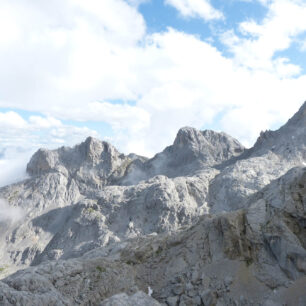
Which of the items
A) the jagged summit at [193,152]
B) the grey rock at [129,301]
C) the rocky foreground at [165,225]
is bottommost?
the grey rock at [129,301]

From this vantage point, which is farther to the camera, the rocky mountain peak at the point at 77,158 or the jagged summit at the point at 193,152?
the rocky mountain peak at the point at 77,158

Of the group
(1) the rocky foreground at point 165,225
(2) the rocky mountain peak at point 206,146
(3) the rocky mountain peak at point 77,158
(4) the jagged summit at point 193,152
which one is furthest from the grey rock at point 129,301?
(3) the rocky mountain peak at point 77,158

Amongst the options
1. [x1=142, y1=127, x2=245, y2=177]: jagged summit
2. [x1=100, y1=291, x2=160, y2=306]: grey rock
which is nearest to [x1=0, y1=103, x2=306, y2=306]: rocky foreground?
[x1=100, y1=291, x2=160, y2=306]: grey rock

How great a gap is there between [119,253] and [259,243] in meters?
13.8

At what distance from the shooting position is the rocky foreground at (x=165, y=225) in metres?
23.3

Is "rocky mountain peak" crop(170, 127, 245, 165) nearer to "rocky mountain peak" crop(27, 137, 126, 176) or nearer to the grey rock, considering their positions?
"rocky mountain peak" crop(27, 137, 126, 176)

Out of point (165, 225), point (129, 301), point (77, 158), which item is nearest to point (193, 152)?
point (165, 225)

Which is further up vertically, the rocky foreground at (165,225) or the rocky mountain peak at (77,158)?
the rocky mountain peak at (77,158)

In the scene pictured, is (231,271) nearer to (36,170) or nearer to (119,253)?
(119,253)

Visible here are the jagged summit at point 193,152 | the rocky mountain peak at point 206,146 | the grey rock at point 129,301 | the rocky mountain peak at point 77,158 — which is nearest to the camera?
the grey rock at point 129,301

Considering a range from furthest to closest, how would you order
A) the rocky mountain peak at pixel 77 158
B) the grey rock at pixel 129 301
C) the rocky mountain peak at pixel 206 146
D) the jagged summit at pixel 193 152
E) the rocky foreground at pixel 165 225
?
1. the rocky mountain peak at pixel 77 158
2. the rocky mountain peak at pixel 206 146
3. the jagged summit at pixel 193 152
4. the rocky foreground at pixel 165 225
5. the grey rock at pixel 129 301

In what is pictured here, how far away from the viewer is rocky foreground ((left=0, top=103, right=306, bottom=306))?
76.4 ft

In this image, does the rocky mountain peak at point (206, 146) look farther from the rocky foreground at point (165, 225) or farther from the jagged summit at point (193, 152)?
the rocky foreground at point (165, 225)

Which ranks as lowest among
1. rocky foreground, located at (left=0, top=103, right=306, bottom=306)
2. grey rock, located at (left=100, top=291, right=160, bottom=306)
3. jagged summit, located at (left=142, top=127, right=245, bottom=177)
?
grey rock, located at (left=100, top=291, right=160, bottom=306)
